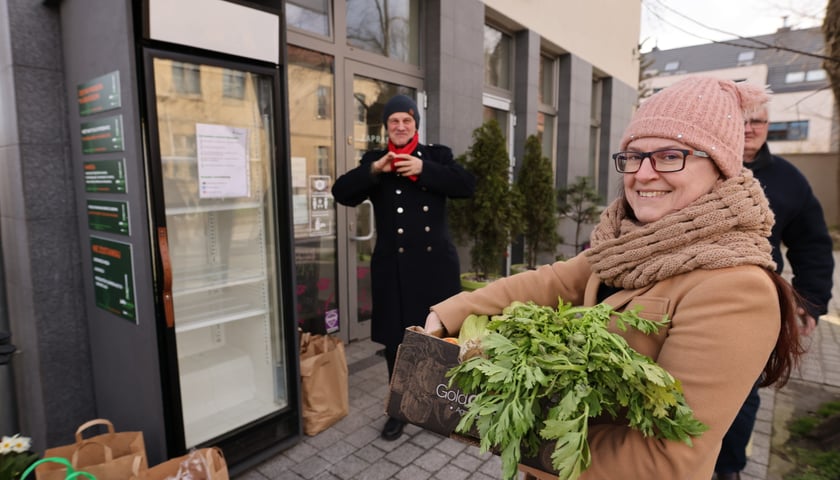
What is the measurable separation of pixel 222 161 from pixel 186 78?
0.58m

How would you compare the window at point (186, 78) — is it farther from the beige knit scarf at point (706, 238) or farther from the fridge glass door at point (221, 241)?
the beige knit scarf at point (706, 238)

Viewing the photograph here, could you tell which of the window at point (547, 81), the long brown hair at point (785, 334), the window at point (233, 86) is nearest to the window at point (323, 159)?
the window at point (233, 86)

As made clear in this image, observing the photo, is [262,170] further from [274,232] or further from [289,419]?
[289,419]

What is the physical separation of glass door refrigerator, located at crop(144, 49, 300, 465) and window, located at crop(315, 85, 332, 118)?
1436 millimetres

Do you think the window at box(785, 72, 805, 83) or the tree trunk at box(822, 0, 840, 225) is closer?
the tree trunk at box(822, 0, 840, 225)

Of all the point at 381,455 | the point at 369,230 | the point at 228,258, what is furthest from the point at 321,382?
the point at 369,230

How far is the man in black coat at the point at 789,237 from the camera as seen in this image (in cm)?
248

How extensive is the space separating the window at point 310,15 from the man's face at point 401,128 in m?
1.70

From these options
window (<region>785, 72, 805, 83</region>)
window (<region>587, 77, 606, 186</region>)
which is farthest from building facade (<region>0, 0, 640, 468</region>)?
window (<region>785, 72, 805, 83</region>)

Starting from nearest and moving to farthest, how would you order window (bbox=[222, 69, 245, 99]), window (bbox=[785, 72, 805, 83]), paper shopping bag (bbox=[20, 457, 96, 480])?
paper shopping bag (bbox=[20, 457, 96, 480]) < window (bbox=[222, 69, 245, 99]) < window (bbox=[785, 72, 805, 83])

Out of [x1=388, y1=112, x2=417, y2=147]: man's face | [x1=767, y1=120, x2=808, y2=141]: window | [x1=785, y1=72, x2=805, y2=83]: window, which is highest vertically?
[x1=785, y1=72, x2=805, y2=83]: window

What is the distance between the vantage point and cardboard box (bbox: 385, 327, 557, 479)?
116cm

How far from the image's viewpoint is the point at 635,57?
11.7 metres

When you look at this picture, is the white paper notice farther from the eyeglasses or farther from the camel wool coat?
the camel wool coat
